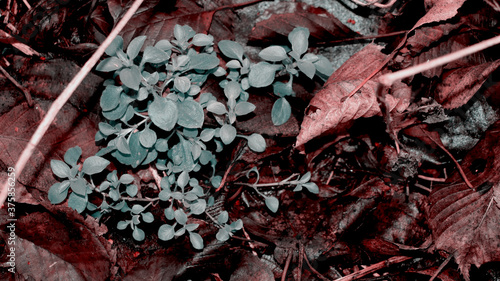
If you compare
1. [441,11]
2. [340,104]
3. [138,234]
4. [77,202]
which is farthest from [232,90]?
[441,11]

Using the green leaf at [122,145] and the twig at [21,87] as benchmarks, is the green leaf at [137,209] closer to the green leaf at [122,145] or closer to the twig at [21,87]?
the green leaf at [122,145]

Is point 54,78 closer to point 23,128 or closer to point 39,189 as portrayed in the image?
point 23,128

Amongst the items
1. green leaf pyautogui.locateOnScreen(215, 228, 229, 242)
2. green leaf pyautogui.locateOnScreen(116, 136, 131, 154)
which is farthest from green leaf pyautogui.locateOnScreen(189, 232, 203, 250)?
green leaf pyautogui.locateOnScreen(116, 136, 131, 154)

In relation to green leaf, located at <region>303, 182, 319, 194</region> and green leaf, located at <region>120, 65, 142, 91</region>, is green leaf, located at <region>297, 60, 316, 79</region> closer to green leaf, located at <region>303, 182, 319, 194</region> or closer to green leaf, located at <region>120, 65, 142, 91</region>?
green leaf, located at <region>303, 182, 319, 194</region>

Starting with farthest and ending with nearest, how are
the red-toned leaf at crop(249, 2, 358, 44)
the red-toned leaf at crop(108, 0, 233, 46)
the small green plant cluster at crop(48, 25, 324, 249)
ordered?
the red-toned leaf at crop(249, 2, 358, 44)
the red-toned leaf at crop(108, 0, 233, 46)
the small green plant cluster at crop(48, 25, 324, 249)

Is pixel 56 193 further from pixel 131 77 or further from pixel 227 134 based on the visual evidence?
pixel 227 134

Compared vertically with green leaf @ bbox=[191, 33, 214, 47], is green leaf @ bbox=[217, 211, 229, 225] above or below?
below
